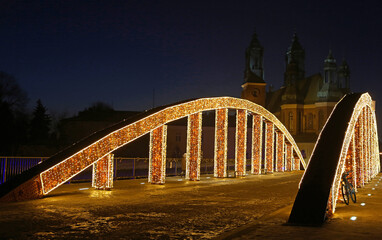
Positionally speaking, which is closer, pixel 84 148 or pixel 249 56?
pixel 84 148

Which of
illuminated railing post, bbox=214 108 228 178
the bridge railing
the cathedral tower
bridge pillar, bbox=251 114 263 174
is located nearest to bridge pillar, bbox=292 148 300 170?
bridge pillar, bbox=251 114 263 174

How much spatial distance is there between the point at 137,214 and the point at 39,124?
47604mm

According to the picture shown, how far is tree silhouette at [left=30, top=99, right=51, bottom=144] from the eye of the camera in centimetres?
5356

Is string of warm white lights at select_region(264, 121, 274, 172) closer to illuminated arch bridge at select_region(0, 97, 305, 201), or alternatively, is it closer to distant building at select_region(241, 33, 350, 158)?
illuminated arch bridge at select_region(0, 97, 305, 201)

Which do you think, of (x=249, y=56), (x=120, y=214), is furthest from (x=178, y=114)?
(x=249, y=56)

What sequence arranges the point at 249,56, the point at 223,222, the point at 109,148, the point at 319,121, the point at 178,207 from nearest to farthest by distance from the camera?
the point at 223,222, the point at 178,207, the point at 109,148, the point at 319,121, the point at 249,56

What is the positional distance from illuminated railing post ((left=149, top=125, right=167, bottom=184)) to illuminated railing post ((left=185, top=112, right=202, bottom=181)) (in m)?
2.49

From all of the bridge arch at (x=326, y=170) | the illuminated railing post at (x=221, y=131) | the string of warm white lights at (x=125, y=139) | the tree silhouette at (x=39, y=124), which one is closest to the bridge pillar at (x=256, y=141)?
the string of warm white lights at (x=125, y=139)

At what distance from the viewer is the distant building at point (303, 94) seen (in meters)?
69.8

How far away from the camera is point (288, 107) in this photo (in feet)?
→ 241

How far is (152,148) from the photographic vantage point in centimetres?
1928

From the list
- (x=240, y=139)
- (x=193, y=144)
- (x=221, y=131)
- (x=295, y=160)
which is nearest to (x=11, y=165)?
(x=193, y=144)

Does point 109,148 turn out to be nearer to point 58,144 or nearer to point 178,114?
point 178,114

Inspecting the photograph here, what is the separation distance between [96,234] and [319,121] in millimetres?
65920
